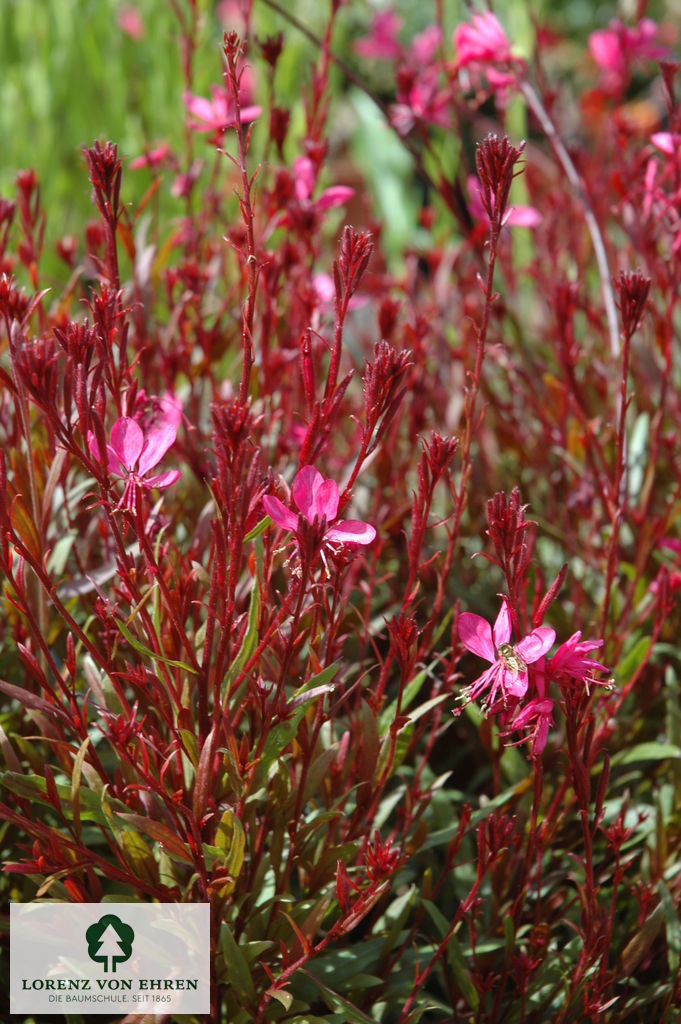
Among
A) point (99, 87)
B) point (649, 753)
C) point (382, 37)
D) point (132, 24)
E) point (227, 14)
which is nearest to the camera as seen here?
point (649, 753)

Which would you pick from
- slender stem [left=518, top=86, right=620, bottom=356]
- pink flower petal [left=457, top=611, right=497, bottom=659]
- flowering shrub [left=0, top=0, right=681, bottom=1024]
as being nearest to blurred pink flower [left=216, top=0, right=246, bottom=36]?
flowering shrub [left=0, top=0, right=681, bottom=1024]

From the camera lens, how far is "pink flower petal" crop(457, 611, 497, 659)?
805mm

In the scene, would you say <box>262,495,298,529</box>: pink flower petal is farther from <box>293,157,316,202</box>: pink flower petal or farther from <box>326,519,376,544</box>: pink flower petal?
<box>293,157,316,202</box>: pink flower petal

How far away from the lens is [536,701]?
771mm

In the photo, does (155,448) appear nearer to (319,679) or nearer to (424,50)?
(319,679)

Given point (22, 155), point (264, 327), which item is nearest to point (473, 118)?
point (264, 327)

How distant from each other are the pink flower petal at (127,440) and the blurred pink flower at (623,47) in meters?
1.39

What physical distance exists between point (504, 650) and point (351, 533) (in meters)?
0.15

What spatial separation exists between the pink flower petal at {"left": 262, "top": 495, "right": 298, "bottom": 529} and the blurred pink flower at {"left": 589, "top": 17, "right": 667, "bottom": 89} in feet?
4.62

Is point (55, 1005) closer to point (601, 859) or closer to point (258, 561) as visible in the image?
point (258, 561)

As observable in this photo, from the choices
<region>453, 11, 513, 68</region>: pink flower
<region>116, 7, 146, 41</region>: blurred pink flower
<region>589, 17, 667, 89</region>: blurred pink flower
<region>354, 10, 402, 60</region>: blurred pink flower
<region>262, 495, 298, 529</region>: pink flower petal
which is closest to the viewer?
<region>262, 495, 298, 529</region>: pink flower petal

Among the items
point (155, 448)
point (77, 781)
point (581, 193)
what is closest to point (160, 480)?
point (155, 448)

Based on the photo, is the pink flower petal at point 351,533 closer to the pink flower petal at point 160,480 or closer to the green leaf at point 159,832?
the pink flower petal at point 160,480

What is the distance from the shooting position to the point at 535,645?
0.76 meters
